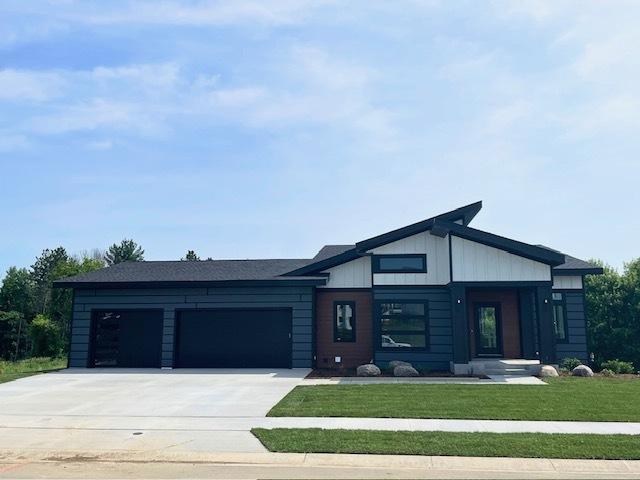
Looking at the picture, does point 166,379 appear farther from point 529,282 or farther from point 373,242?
point 529,282

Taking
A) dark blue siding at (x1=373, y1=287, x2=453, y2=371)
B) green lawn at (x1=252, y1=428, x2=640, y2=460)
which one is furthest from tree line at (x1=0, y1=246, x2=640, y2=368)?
green lawn at (x1=252, y1=428, x2=640, y2=460)

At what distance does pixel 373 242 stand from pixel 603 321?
532 inches

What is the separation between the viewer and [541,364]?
16625 mm

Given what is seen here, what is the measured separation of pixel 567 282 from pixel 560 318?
1320 mm

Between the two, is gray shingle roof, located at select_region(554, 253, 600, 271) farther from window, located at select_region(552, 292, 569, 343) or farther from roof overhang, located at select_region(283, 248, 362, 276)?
roof overhang, located at select_region(283, 248, 362, 276)

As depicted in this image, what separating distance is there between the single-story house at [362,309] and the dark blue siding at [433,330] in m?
0.03

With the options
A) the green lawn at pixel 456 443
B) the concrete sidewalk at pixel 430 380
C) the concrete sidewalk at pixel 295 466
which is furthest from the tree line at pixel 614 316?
the concrete sidewalk at pixel 295 466

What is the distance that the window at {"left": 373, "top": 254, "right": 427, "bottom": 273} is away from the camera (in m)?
18.5

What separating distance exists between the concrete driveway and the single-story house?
195 centimetres

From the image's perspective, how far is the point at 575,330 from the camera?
18562 millimetres

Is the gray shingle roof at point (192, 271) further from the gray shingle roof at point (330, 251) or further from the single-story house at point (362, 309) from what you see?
the gray shingle roof at point (330, 251)

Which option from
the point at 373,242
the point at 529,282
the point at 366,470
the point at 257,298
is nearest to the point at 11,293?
the point at 257,298

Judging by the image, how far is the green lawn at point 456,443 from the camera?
23.5ft

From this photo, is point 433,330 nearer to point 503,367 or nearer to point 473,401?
point 503,367
